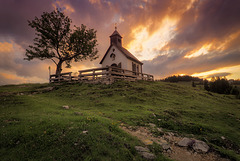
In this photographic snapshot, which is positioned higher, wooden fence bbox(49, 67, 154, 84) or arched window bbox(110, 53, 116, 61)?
arched window bbox(110, 53, 116, 61)

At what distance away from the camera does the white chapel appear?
31.1 m

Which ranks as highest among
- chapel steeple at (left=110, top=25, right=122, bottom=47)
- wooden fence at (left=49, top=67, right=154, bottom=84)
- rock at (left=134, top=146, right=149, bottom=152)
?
chapel steeple at (left=110, top=25, right=122, bottom=47)

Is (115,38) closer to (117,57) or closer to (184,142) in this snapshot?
(117,57)

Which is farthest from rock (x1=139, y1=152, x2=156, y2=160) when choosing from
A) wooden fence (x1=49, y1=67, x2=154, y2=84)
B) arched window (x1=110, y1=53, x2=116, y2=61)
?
arched window (x1=110, y1=53, x2=116, y2=61)

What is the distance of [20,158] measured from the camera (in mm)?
4070

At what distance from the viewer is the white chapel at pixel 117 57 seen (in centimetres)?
3108

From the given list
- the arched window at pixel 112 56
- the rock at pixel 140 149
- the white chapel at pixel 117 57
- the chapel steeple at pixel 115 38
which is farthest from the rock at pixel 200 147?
the chapel steeple at pixel 115 38

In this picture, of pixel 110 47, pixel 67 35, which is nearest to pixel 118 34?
pixel 110 47

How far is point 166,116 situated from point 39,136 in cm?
898

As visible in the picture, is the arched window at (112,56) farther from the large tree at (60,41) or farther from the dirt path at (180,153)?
the dirt path at (180,153)

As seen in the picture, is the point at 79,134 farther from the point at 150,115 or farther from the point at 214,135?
the point at 214,135

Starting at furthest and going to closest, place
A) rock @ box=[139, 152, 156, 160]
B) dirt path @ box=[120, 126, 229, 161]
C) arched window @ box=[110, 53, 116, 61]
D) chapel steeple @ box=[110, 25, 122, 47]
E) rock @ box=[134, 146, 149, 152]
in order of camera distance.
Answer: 1. chapel steeple @ box=[110, 25, 122, 47]
2. arched window @ box=[110, 53, 116, 61]
3. dirt path @ box=[120, 126, 229, 161]
4. rock @ box=[134, 146, 149, 152]
5. rock @ box=[139, 152, 156, 160]

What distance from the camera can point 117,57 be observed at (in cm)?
3219

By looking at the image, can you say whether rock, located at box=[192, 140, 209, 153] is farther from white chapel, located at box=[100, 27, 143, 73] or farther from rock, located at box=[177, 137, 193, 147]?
white chapel, located at box=[100, 27, 143, 73]
